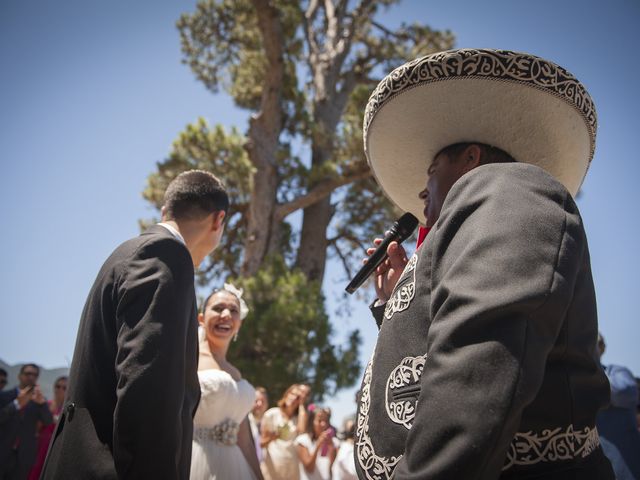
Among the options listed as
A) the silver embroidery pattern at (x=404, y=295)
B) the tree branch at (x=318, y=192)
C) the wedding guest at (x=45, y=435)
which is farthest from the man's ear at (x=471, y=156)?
the tree branch at (x=318, y=192)

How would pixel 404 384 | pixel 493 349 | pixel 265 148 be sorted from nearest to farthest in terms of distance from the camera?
pixel 493 349 → pixel 404 384 → pixel 265 148

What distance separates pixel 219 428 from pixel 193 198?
5.68 feet

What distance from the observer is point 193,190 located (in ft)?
8.61

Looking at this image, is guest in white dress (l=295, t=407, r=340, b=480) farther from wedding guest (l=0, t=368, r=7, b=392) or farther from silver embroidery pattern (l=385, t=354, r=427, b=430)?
silver embroidery pattern (l=385, t=354, r=427, b=430)

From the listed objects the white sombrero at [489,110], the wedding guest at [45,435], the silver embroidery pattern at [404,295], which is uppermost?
the white sombrero at [489,110]

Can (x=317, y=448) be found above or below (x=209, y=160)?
below

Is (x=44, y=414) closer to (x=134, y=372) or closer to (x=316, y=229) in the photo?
(x=134, y=372)

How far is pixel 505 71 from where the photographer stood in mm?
1717

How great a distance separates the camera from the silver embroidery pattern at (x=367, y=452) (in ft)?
4.01

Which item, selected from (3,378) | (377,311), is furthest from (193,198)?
(3,378)

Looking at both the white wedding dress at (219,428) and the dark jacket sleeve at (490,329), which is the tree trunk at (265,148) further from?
the dark jacket sleeve at (490,329)

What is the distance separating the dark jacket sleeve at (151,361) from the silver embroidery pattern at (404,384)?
0.87 meters

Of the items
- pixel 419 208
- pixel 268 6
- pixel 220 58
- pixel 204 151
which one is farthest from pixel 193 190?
pixel 220 58

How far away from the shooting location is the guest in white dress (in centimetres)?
629
